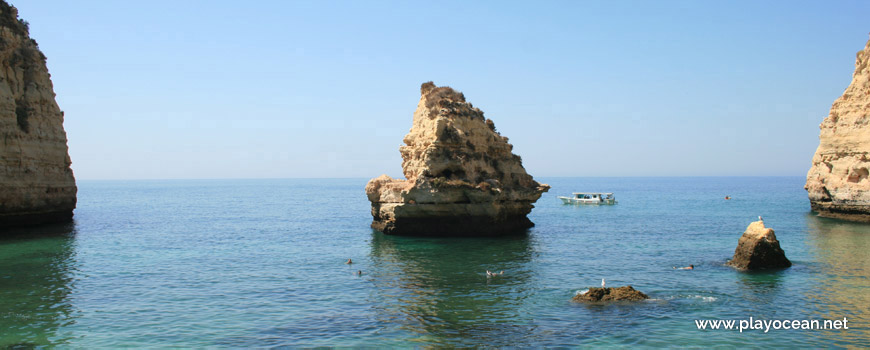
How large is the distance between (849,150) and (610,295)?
3645cm

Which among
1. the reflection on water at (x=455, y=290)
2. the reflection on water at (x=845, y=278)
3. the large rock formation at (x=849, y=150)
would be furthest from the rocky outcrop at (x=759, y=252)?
the large rock formation at (x=849, y=150)

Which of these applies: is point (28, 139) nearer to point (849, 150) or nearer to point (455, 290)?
point (455, 290)

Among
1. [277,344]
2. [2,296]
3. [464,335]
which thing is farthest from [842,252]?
[2,296]

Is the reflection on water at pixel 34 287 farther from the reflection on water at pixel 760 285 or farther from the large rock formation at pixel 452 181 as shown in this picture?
the reflection on water at pixel 760 285

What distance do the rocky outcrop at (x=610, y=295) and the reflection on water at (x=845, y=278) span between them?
541 cm

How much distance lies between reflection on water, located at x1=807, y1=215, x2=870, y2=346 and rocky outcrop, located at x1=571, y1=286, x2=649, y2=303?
5412mm

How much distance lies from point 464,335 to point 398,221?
73.5 feet

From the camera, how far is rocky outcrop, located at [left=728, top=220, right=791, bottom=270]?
25.0m

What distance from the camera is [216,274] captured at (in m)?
26.3

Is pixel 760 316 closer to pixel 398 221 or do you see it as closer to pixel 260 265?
pixel 260 265

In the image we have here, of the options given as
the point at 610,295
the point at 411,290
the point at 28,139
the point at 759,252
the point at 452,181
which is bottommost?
the point at 411,290

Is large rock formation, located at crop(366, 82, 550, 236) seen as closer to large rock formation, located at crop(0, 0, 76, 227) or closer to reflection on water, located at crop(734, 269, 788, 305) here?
reflection on water, located at crop(734, 269, 788, 305)

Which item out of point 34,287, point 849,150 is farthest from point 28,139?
point 849,150

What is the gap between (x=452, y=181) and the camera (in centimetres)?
3638
